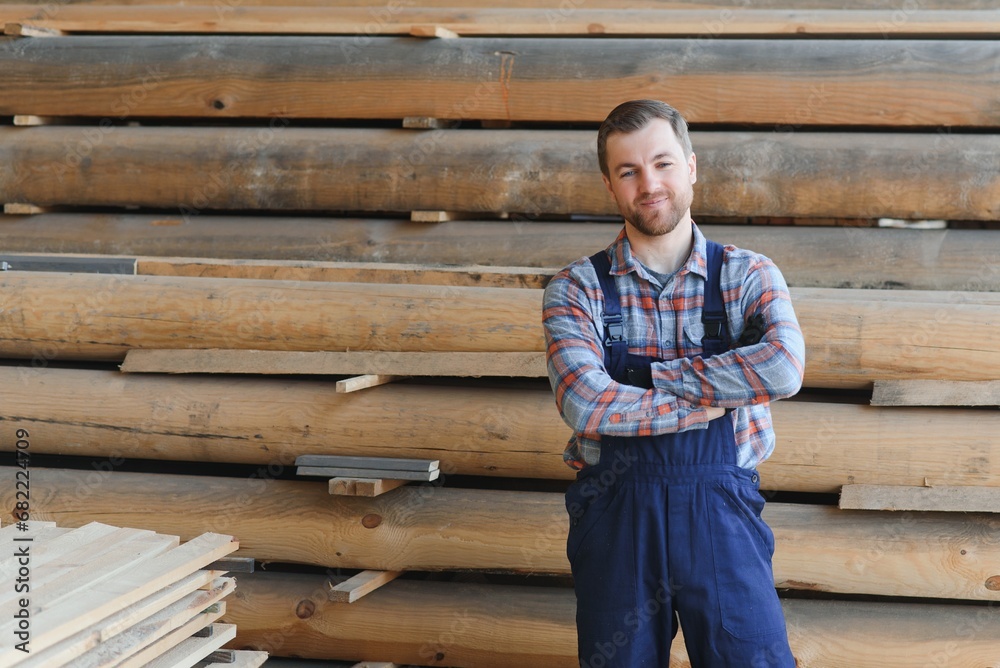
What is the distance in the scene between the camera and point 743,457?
3.13m

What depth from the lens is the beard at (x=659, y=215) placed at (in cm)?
316

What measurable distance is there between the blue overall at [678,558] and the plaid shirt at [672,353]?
9 cm

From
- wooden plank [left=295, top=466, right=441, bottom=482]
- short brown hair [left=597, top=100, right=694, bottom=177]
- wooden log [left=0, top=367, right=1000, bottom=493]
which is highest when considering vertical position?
short brown hair [left=597, top=100, right=694, bottom=177]

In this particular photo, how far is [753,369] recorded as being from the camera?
3.03 m

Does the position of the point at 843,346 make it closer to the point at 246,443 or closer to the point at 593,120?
the point at 593,120

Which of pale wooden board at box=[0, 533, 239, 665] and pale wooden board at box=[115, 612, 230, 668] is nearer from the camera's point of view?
pale wooden board at box=[0, 533, 239, 665]

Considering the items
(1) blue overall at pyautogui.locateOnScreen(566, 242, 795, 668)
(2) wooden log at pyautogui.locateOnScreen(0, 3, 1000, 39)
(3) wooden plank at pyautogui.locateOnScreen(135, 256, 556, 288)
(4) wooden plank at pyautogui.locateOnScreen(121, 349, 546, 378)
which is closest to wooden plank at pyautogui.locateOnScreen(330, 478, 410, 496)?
(4) wooden plank at pyautogui.locateOnScreen(121, 349, 546, 378)

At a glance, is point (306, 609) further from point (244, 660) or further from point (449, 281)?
point (449, 281)

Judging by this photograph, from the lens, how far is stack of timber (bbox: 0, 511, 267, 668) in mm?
3039

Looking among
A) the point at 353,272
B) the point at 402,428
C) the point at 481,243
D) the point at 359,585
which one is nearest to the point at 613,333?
the point at 402,428

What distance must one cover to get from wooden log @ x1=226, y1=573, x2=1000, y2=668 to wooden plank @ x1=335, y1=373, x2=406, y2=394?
37.3 inches

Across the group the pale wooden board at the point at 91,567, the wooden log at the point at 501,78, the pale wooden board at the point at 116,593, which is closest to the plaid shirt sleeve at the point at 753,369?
the pale wooden board at the point at 116,593

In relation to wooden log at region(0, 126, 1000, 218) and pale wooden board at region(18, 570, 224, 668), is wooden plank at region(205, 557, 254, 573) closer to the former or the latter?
pale wooden board at region(18, 570, 224, 668)

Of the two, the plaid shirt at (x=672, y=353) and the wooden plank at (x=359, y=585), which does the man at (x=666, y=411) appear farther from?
the wooden plank at (x=359, y=585)
